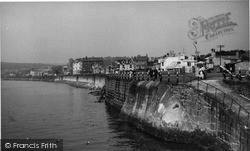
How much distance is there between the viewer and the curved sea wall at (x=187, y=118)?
20875 mm

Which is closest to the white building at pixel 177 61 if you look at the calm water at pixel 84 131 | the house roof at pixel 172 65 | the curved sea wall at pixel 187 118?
the house roof at pixel 172 65

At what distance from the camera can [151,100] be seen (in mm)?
30500

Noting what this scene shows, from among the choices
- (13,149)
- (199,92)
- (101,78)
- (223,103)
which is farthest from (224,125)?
(101,78)

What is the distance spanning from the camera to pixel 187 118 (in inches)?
993

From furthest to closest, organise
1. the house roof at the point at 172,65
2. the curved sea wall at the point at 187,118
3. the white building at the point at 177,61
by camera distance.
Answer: the house roof at the point at 172,65, the white building at the point at 177,61, the curved sea wall at the point at 187,118

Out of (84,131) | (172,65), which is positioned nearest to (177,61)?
(172,65)

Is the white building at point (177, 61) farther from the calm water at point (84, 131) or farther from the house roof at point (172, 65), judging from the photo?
the calm water at point (84, 131)

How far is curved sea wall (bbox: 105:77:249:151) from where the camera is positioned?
20875mm

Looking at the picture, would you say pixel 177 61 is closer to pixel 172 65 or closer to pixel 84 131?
pixel 172 65

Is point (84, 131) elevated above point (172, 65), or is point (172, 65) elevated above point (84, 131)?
point (172, 65)

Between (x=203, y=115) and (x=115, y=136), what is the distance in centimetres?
1013

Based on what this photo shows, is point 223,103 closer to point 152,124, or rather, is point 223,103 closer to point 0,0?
point 152,124

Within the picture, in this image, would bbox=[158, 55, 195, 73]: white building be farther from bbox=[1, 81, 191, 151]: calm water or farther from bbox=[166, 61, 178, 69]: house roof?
bbox=[1, 81, 191, 151]: calm water

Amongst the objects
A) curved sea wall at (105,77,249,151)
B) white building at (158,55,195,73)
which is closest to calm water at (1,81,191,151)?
curved sea wall at (105,77,249,151)
